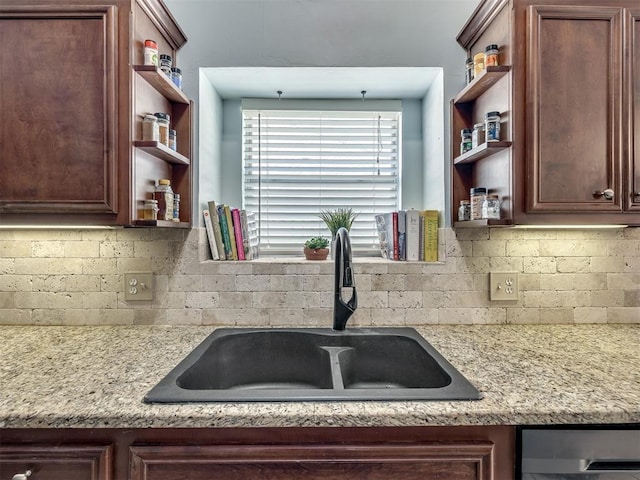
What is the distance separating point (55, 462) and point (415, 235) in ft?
4.49

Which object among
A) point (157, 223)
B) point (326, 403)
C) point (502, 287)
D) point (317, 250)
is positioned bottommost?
point (326, 403)

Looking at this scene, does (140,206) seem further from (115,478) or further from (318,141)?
(318,141)

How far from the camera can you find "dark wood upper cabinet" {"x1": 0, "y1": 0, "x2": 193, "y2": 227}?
46.1 inches

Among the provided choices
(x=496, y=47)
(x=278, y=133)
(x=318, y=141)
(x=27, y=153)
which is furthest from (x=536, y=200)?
(x=27, y=153)

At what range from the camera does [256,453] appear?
2.67 ft

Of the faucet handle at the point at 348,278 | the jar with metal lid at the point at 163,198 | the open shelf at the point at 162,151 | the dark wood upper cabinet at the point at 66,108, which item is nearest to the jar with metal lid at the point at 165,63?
the dark wood upper cabinet at the point at 66,108

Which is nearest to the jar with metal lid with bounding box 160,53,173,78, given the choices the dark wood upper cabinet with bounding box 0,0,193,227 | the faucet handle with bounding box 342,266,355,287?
the dark wood upper cabinet with bounding box 0,0,193,227

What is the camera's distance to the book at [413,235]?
1.57 m

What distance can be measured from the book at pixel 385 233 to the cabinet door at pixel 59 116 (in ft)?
3.54

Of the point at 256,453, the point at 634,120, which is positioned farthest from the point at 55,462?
the point at 634,120

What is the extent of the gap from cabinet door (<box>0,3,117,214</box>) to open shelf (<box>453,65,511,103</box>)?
4.09 ft

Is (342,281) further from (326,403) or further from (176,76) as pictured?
(176,76)

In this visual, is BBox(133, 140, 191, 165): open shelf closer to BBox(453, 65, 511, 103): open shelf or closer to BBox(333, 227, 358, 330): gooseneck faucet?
BBox(333, 227, 358, 330): gooseneck faucet

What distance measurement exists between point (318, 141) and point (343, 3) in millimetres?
601
